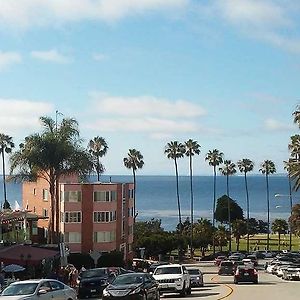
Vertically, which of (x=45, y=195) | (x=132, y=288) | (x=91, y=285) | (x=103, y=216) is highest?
(x=45, y=195)

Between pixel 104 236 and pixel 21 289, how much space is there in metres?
57.6

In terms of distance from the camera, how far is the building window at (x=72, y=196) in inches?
3120

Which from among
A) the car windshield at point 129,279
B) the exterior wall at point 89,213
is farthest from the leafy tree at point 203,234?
the car windshield at point 129,279

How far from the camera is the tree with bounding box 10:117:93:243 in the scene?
60781 millimetres

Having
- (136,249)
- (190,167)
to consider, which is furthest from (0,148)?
(190,167)

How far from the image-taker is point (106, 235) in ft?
266

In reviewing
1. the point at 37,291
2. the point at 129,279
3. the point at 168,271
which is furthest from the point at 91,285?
the point at 37,291

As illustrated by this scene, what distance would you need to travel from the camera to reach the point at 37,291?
23000 mm

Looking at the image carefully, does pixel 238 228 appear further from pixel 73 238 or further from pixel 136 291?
pixel 136 291

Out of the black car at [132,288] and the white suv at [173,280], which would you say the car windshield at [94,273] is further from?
the black car at [132,288]

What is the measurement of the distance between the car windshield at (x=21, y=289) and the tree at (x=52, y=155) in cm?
3718

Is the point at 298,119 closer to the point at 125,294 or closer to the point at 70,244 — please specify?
the point at 70,244

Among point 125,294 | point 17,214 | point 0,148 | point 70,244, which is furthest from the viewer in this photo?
point 0,148

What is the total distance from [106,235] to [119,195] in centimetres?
491
